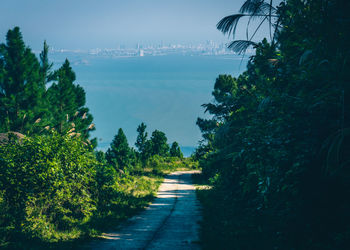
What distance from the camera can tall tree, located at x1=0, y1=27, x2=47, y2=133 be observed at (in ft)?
75.0

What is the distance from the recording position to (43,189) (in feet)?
24.3

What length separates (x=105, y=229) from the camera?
25.9ft

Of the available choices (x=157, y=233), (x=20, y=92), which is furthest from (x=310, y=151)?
(x=20, y=92)

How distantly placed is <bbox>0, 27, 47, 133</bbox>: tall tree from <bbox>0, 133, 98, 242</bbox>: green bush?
16805 millimetres

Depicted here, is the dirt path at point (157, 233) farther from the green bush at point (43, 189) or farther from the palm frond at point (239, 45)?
the palm frond at point (239, 45)

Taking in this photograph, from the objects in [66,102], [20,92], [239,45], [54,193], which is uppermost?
[239,45]

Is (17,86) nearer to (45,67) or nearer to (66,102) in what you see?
(45,67)

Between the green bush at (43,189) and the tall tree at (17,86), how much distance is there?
16805 millimetres

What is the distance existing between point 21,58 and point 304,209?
25.1m

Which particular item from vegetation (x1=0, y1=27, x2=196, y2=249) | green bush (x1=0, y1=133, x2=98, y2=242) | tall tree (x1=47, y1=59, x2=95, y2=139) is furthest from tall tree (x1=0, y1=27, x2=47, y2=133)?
green bush (x1=0, y1=133, x2=98, y2=242)

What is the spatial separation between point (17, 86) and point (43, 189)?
19.0 metres

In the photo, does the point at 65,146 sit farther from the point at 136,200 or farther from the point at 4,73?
the point at 4,73

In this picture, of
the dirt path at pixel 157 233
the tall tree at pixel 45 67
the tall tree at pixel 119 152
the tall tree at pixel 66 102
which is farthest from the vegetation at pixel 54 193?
the tall tree at pixel 119 152

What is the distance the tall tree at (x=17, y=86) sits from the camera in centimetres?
2288
